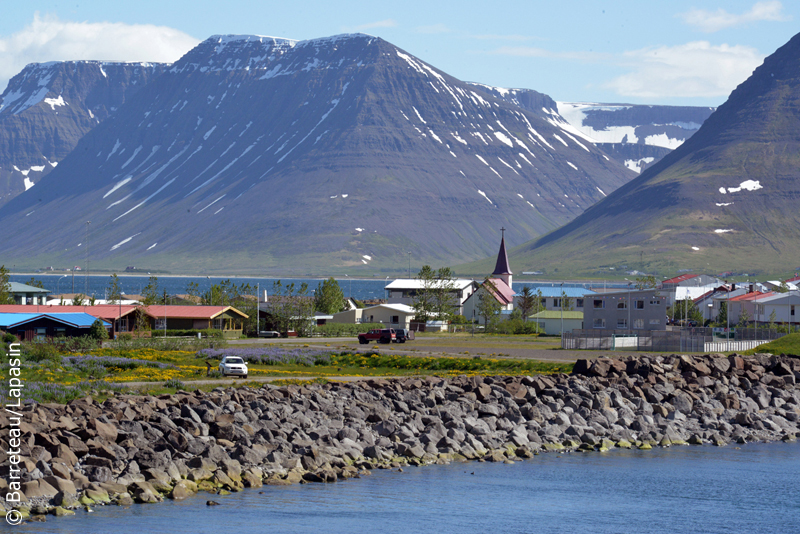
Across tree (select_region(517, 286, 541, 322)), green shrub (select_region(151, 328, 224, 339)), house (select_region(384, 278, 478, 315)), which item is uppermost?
house (select_region(384, 278, 478, 315))

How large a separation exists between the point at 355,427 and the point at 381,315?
89.8m

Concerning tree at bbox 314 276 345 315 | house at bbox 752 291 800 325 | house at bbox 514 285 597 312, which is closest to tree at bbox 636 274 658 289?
house at bbox 514 285 597 312

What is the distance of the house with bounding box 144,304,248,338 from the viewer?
328 ft

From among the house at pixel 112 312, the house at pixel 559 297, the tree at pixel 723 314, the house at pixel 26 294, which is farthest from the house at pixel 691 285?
the house at pixel 26 294

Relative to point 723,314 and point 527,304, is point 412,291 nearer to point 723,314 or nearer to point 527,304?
point 527,304

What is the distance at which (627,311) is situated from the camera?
100 m

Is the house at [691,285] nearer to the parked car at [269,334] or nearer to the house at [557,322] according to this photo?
the house at [557,322]

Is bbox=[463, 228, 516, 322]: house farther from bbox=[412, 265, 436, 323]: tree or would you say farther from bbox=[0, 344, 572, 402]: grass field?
bbox=[0, 344, 572, 402]: grass field

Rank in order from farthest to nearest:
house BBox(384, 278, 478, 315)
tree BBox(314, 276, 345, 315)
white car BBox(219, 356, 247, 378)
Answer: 1. house BBox(384, 278, 478, 315)
2. tree BBox(314, 276, 345, 315)
3. white car BBox(219, 356, 247, 378)

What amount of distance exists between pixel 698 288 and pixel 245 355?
127422 millimetres

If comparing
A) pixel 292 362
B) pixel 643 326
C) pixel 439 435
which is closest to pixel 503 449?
pixel 439 435

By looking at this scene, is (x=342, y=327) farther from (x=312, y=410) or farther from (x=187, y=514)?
(x=187, y=514)

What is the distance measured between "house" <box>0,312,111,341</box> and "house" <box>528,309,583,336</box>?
5301 centimetres

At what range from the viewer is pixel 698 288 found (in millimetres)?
173375
